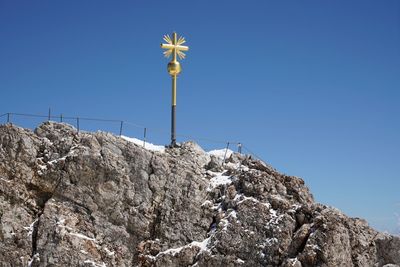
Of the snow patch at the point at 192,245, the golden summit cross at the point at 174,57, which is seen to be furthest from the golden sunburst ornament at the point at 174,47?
the snow patch at the point at 192,245

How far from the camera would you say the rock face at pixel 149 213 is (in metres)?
32.9

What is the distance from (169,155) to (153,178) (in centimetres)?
289

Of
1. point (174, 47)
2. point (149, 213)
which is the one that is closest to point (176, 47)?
point (174, 47)

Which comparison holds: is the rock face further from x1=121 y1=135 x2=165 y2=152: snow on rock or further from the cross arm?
the cross arm

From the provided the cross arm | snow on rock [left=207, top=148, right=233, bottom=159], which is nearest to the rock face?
snow on rock [left=207, top=148, right=233, bottom=159]

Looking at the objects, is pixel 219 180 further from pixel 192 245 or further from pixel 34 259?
pixel 34 259

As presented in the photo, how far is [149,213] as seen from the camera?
35.6 metres

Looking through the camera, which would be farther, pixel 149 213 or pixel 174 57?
pixel 174 57

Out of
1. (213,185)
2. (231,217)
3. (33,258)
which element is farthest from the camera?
(213,185)

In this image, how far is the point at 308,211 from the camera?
34.4 meters

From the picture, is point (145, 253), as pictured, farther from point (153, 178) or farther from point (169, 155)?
point (169, 155)

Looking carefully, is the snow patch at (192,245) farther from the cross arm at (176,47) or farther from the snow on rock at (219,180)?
the cross arm at (176,47)

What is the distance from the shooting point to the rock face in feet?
108

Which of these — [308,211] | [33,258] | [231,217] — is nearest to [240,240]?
[231,217]
